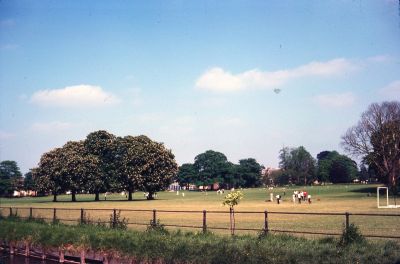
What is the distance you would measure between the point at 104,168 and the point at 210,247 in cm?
7525

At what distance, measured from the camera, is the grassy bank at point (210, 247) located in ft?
40.8

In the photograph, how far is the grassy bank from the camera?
1244cm

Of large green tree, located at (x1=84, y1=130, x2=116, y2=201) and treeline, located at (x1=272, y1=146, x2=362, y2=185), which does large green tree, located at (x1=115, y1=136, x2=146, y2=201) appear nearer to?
large green tree, located at (x1=84, y1=130, x2=116, y2=201)

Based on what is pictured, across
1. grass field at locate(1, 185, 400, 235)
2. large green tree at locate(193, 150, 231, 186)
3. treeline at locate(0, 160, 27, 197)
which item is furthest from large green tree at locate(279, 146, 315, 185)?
grass field at locate(1, 185, 400, 235)

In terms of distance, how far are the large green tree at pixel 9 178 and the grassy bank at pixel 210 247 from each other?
417 feet

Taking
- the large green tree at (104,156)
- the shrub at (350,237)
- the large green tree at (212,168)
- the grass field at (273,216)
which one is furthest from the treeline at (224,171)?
the shrub at (350,237)

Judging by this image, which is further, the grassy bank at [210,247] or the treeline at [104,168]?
the treeline at [104,168]

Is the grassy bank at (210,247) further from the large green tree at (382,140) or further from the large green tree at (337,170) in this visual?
the large green tree at (337,170)

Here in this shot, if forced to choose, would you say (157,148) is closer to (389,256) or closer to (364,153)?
(364,153)

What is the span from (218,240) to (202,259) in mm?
1884

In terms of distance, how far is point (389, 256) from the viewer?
11.9 meters

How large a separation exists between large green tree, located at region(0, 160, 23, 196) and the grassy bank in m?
127

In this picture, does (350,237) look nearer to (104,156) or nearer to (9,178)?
(104,156)

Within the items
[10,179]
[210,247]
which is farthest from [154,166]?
[10,179]
